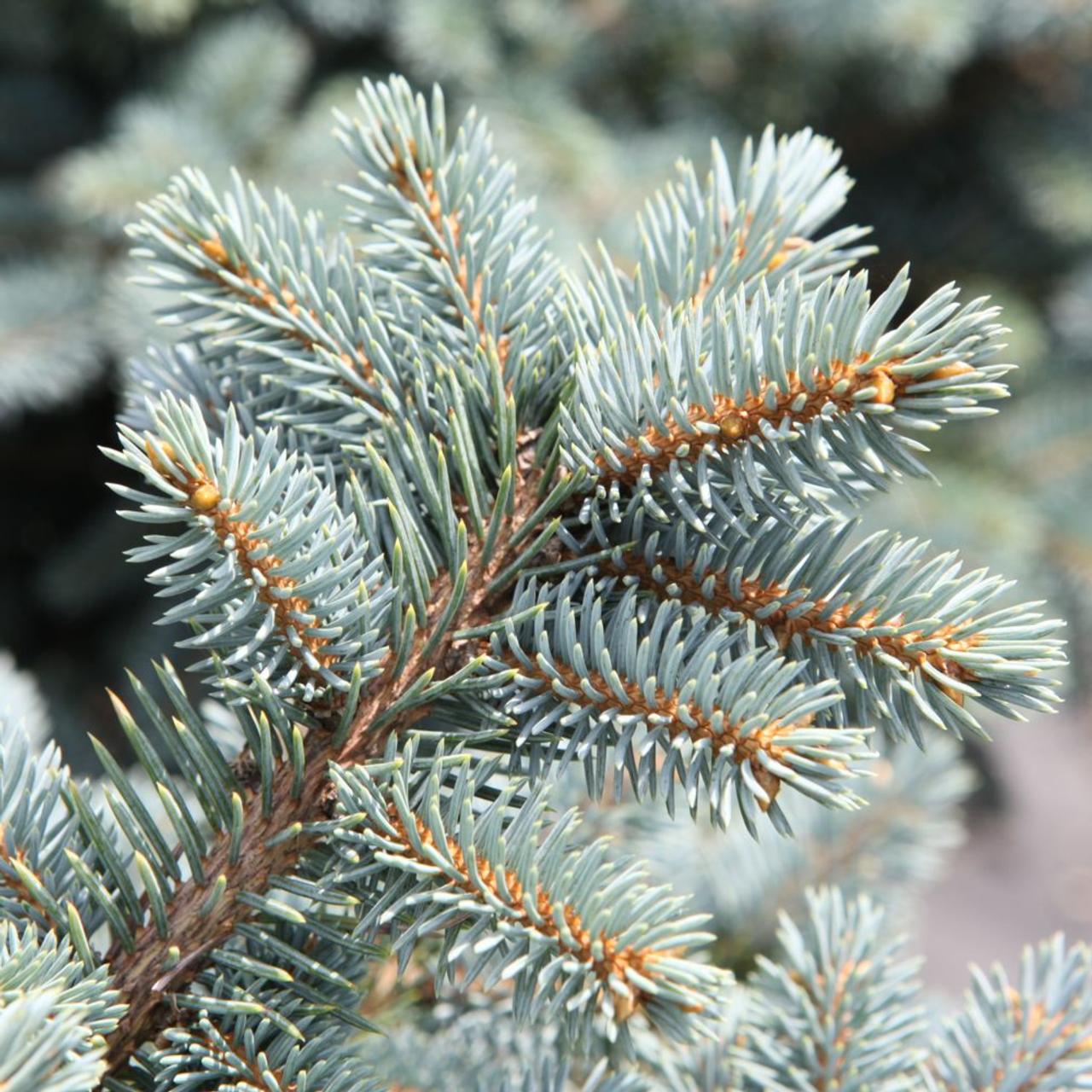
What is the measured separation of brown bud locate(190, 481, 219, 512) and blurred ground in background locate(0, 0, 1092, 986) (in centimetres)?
77

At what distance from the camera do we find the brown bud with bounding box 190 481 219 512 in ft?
0.89

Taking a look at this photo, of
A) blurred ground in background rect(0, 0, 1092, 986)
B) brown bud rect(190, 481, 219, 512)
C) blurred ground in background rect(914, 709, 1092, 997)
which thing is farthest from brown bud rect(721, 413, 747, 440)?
blurred ground in background rect(914, 709, 1092, 997)

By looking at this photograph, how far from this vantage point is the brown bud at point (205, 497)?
0.89ft

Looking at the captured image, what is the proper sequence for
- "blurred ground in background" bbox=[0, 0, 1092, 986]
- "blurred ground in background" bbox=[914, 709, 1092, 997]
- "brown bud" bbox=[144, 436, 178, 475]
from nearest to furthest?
"brown bud" bbox=[144, 436, 178, 475], "blurred ground in background" bbox=[0, 0, 1092, 986], "blurred ground in background" bbox=[914, 709, 1092, 997]

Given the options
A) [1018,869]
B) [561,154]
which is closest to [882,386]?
[561,154]

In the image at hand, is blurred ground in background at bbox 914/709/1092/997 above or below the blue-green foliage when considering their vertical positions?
above

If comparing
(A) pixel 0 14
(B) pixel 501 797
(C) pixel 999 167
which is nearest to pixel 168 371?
(B) pixel 501 797

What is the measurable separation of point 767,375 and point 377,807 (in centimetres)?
15

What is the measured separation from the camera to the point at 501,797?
0.96ft

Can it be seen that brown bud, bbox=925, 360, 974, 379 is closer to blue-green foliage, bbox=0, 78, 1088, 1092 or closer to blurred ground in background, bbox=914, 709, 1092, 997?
blue-green foliage, bbox=0, 78, 1088, 1092

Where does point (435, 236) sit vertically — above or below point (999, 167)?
below

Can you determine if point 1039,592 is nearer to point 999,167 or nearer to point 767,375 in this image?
point 999,167

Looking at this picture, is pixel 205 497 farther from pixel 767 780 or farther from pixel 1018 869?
pixel 1018 869

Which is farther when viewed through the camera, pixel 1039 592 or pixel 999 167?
pixel 999 167
